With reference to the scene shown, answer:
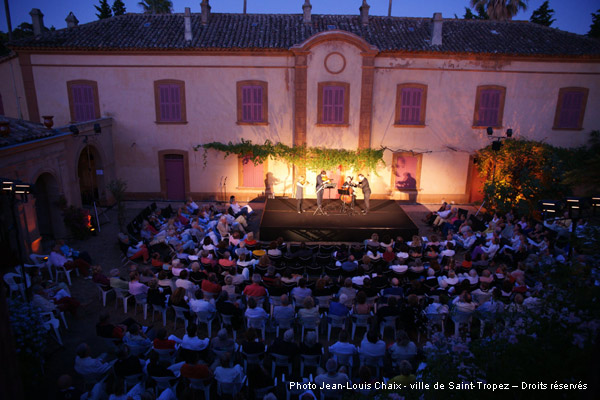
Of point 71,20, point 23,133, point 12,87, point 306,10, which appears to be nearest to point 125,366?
point 23,133

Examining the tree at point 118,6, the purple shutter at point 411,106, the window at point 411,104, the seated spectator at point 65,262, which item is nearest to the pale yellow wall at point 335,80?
the window at point 411,104

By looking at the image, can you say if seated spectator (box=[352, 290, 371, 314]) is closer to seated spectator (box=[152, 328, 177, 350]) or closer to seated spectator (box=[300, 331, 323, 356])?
seated spectator (box=[300, 331, 323, 356])

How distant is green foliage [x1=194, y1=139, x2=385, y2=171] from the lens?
1909 centimetres

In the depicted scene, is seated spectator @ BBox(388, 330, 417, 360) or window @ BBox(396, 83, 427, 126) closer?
seated spectator @ BBox(388, 330, 417, 360)

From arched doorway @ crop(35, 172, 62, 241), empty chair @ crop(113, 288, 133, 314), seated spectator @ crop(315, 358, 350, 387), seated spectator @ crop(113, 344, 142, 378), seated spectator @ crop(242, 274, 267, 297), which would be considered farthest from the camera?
arched doorway @ crop(35, 172, 62, 241)

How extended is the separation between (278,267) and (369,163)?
9638 millimetres

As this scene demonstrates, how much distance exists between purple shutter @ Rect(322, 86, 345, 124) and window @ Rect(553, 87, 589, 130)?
32.7ft

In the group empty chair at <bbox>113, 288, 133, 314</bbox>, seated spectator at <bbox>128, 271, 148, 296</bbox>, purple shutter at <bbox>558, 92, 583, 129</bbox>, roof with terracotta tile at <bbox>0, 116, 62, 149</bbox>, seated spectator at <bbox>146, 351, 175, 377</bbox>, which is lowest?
empty chair at <bbox>113, 288, 133, 314</bbox>

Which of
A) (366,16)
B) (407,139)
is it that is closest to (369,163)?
(407,139)

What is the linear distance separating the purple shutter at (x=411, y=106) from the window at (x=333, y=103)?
8.48ft

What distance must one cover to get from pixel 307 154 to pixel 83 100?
10.5 meters

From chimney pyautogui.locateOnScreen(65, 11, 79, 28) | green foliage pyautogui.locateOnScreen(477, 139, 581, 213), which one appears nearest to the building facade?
chimney pyautogui.locateOnScreen(65, 11, 79, 28)

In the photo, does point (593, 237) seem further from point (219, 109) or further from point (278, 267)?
point (219, 109)

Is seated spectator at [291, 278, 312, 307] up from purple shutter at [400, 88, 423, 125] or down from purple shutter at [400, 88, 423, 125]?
down
